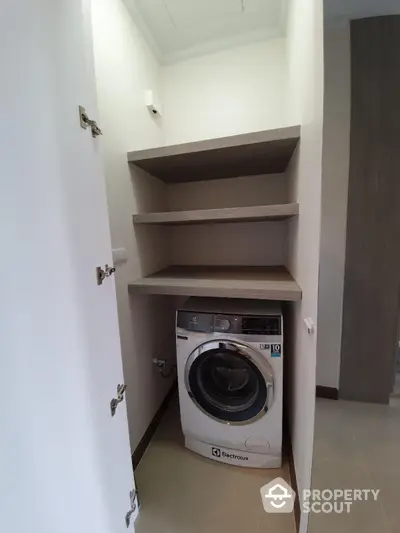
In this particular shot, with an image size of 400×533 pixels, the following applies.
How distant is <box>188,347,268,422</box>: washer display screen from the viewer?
1.45 m

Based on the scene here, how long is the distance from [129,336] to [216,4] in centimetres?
213

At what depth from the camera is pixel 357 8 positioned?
2.68 feet

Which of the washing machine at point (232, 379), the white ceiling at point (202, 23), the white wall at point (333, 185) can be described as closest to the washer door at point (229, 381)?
the washing machine at point (232, 379)

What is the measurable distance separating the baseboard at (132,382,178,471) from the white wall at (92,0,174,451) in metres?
0.05

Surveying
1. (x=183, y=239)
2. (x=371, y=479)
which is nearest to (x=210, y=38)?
(x=183, y=239)

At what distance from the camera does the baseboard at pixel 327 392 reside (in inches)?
39.3

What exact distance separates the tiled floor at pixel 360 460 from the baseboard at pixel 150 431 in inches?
39.1

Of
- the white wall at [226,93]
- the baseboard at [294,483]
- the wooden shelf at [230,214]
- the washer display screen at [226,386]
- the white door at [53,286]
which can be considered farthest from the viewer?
the white wall at [226,93]

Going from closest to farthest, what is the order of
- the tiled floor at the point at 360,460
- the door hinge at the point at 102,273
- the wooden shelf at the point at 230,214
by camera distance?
the door hinge at the point at 102,273 → the tiled floor at the point at 360,460 → the wooden shelf at the point at 230,214

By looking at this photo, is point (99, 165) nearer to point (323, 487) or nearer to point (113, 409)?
point (113, 409)

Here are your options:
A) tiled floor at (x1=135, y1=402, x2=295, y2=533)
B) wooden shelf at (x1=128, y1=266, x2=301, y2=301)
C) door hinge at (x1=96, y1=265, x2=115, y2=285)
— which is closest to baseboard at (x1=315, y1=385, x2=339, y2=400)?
wooden shelf at (x1=128, y1=266, x2=301, y2=301)

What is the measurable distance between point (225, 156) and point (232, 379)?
1406mm

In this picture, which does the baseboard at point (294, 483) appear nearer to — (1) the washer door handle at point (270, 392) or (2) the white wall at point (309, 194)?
(2) the white wall at point (309, 194)

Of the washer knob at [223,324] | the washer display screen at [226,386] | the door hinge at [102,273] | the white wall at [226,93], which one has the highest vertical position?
the white wall at [226,93]
